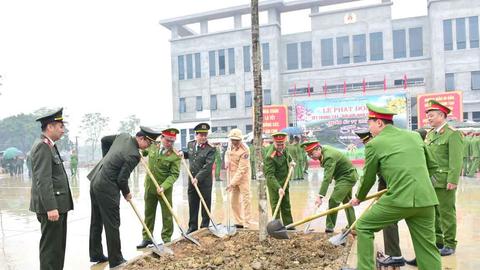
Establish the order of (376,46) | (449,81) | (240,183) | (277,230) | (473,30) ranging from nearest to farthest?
(277,230)
(240,183)
(473,30)
(449,81)
(376,46)

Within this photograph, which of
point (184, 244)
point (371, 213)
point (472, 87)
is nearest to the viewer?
point (371, 213)

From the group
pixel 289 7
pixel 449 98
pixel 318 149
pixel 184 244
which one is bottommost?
pixel 184 244

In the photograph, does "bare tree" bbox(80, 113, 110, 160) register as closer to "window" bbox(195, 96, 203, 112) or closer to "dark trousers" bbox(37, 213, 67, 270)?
"window" bbox(195, 96, 203, 112)

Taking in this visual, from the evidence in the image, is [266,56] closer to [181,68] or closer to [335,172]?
[181,68]

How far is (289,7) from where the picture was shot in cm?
3578

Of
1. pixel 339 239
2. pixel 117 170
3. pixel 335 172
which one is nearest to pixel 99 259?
pixel 117 170

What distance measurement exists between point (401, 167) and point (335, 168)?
229 cm

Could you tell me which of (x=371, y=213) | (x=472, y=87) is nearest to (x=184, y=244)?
(x=371, y=213)

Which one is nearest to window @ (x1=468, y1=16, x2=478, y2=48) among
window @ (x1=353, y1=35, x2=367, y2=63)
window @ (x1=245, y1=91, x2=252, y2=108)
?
window @ (x1=353, y1=35, x2=367, y2=63)

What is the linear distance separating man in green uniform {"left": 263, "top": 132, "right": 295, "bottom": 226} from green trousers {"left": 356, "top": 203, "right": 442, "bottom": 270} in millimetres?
2577

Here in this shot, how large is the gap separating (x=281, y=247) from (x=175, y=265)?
1.31 m

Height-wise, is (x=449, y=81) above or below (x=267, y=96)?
above

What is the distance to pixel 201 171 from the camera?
642 cm

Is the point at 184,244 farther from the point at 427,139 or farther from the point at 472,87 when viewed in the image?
the point at 472,87
